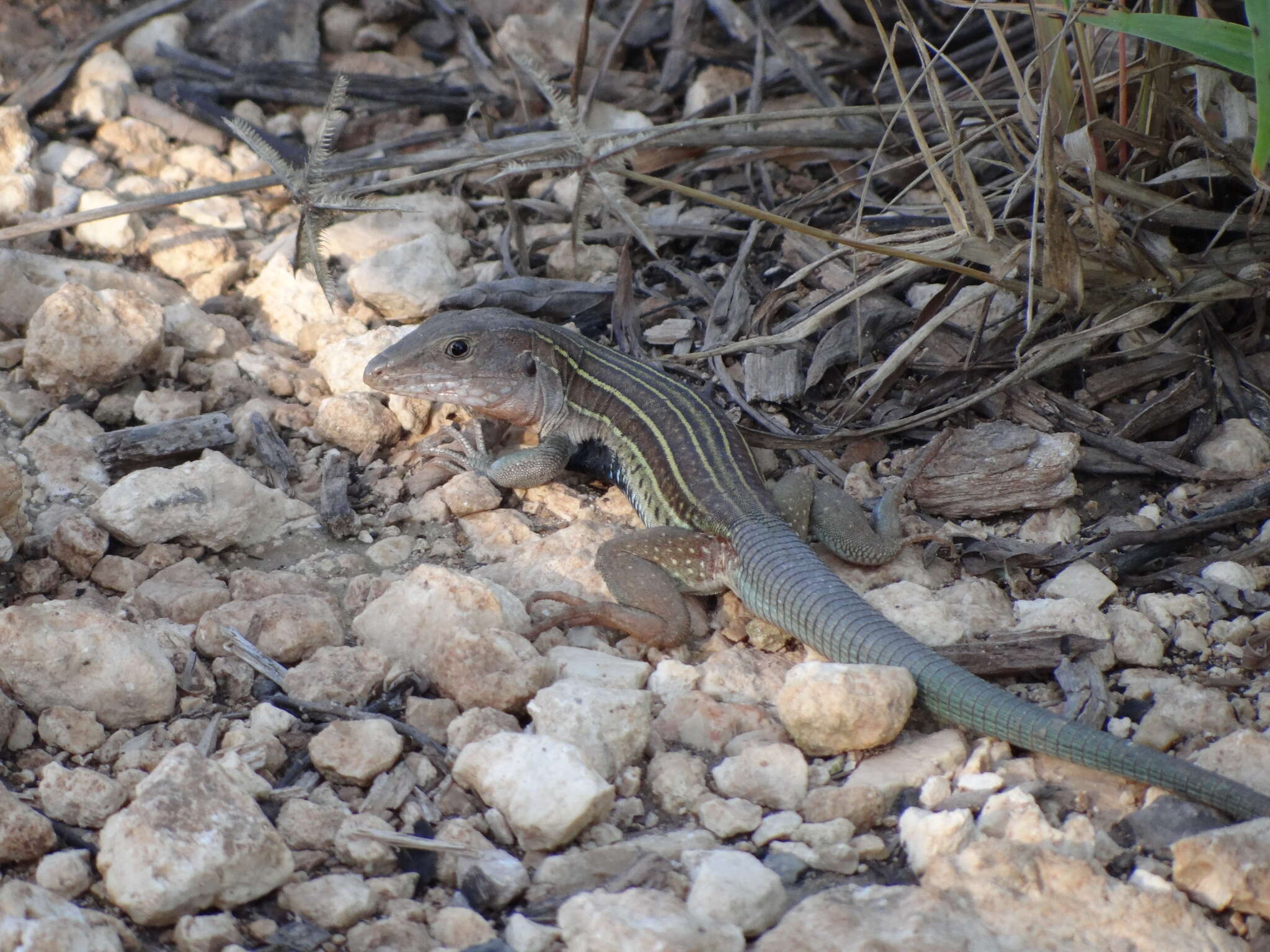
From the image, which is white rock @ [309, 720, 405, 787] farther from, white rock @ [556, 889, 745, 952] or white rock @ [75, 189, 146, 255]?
white rock @ [75, 189, 146, 255]

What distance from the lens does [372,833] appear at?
2.49 metres

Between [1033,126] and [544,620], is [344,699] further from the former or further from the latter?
[1033,126]

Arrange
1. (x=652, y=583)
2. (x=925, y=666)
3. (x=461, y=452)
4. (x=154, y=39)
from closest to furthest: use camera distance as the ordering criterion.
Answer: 1. (x=925, y=666)
2. (x=652, y=583)
3. (x=461, y=452)
4. (x=154, y=39)

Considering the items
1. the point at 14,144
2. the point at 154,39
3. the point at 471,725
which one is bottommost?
the point at 471,725

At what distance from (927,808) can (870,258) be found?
284 centimetres

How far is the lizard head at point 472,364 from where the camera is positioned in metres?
4.65

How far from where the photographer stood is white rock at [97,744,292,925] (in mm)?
2178

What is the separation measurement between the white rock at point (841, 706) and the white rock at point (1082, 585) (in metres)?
1.00

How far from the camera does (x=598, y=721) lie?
2881 millimetres

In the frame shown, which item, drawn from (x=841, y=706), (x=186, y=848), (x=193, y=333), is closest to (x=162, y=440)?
(x=193, y=333)

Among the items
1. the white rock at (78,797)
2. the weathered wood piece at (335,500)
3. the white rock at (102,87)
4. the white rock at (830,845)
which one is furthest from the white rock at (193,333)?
the white rock at (830,845)

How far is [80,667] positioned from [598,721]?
51.8 inches

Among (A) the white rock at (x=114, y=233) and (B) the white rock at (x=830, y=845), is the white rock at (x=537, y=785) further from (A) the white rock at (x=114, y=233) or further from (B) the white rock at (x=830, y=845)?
(A) the white rock at (x=114, y=233)

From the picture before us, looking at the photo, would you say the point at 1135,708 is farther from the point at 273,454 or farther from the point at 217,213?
the point at 217,213
